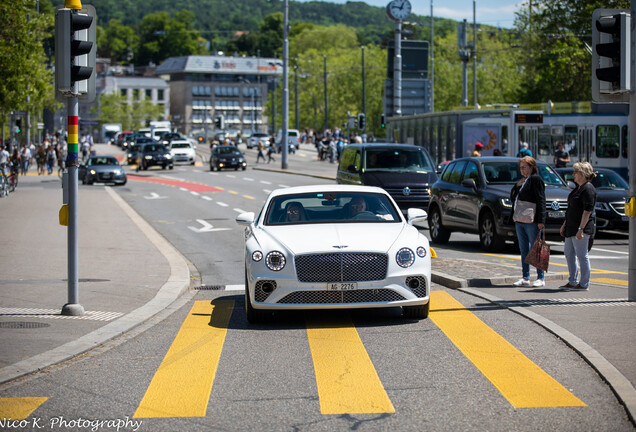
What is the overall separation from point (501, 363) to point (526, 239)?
523cm

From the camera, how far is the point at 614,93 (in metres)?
11.3

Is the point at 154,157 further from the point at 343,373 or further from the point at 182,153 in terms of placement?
the point at 343,373

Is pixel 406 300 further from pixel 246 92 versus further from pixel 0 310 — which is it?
pixel 246 92

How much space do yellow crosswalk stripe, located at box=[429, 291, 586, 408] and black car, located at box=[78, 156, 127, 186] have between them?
3739cm

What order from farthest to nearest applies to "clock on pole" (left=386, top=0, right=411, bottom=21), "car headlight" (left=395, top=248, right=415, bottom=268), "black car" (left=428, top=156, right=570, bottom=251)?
"clock on pole" (left=386, top=0, right=411, bottom=21) < "black car" (left=428, top=156, right=570, bottom=251) < "car headlight" (left=395, top=248, right=415, bottom=268)

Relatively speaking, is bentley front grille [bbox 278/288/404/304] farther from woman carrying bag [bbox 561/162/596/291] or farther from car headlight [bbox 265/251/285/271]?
woman carrying bag [bbox 561/162/596/291]

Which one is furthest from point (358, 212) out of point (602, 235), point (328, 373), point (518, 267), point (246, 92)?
point (246, 92)

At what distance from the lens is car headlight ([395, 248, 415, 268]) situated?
9.93 m

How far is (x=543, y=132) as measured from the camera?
38.3 metres

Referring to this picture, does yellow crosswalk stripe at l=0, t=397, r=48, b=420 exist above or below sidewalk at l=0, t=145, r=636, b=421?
below

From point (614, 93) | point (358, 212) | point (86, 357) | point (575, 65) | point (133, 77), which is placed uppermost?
point (133, 77)

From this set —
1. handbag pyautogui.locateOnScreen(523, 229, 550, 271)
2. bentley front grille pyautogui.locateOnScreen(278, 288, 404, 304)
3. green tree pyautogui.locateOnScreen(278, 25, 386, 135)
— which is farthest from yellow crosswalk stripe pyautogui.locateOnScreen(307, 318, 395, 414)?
green tree pyautogui.locateOnScreen(278, 25, 386, 135)

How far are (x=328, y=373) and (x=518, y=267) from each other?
8.18 metres

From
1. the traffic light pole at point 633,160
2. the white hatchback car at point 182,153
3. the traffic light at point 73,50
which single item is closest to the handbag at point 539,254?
the traffic light pole at point 633,160
